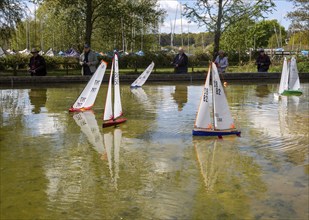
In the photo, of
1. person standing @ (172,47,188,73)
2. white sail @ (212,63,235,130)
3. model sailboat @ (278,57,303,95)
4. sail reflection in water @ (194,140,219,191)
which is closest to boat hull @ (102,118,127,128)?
sail reflection in water @ (194,140,219,191)

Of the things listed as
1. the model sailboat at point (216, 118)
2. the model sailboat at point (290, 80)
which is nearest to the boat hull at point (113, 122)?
the model sailboat at point (216, 118)

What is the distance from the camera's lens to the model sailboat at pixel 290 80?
1659 centimetres

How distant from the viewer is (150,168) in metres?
6.94

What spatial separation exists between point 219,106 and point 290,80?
928 centimetres

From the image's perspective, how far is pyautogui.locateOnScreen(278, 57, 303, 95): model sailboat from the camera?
54.4 feet

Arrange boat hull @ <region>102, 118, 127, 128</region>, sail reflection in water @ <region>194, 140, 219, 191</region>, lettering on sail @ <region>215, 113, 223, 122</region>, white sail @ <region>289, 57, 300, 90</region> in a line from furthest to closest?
1. white sail @ <region>289, 57, 300, 90</region>
2. boat hull @ <region>102, 118, 127, 128</region>
3. lettering on sail @ <region>215, 113, 223, 122</region>
4. sail reflection in water @ <region>194, 140, 219, 191</region>

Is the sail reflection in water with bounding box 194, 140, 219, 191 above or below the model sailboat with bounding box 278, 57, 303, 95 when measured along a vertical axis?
below

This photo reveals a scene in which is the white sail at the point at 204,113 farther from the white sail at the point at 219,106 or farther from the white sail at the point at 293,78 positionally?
the white sail at the point at 293,78

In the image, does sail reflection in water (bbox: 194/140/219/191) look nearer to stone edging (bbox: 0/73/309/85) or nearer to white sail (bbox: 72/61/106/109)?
white sail (bbox: 72/61/106/109)

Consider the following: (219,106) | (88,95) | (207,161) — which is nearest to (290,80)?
(88,95)

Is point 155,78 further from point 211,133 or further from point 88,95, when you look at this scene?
point 211,133

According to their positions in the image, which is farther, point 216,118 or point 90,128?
point 90,128

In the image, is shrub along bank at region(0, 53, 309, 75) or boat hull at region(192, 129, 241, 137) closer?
boat hull at region(192, 129, 241, 137)

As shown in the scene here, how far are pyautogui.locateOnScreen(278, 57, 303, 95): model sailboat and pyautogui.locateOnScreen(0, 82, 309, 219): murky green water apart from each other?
466cm
